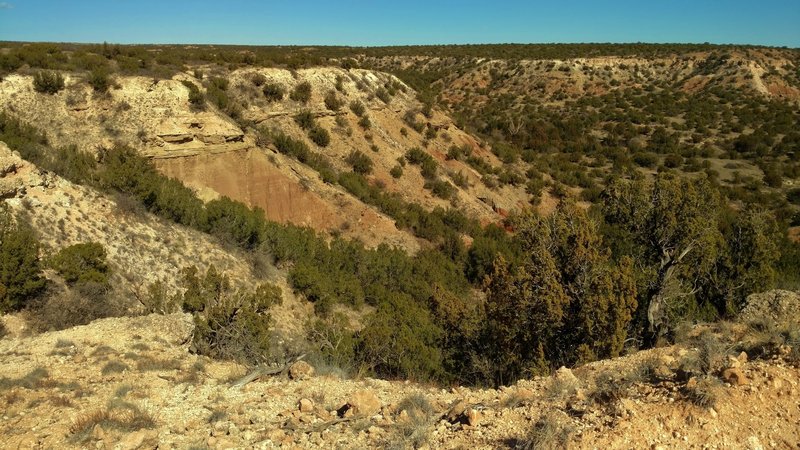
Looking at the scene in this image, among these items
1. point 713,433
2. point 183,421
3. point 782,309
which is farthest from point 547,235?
point 183,421

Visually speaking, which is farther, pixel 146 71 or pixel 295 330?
pixel 146 71

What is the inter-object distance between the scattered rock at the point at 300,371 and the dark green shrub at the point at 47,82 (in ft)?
61.5

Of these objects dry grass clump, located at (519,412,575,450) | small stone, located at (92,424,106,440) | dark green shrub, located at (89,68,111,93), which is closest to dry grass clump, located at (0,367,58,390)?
small stone, located at (92,424,106,440)

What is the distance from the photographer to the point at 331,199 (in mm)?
23047

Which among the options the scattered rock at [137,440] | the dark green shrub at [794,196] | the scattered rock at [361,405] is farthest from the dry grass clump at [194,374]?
the dark green shrub at [794,196]

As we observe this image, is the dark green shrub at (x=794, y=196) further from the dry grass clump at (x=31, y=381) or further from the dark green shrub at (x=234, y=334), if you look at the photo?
the dry grass clump at (x=31, y=381)

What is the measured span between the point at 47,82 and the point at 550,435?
74.6ft

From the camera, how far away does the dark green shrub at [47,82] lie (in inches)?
805

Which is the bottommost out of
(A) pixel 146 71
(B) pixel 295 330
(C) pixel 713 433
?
(B) pixel 295 330

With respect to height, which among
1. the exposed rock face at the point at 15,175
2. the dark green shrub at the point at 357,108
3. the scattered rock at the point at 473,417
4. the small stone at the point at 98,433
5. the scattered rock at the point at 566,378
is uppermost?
the dark green shrub at the point at 357,108

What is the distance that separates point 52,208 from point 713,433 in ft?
49.2

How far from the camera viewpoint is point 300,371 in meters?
8.04

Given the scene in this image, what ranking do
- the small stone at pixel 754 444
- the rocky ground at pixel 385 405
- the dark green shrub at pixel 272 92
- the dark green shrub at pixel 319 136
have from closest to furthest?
the small stone at pixel 754 444, the rocky ground at pixel 385 405, the dark green shrub at pixel 319 136, the dark green shrub at pixel 272 92

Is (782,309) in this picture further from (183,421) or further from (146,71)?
(146,71)
